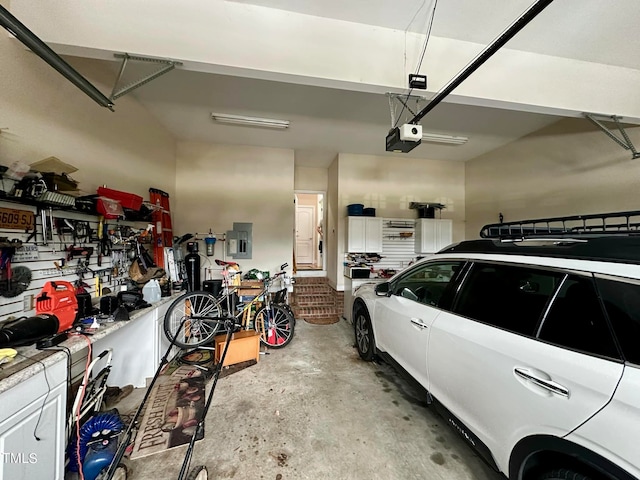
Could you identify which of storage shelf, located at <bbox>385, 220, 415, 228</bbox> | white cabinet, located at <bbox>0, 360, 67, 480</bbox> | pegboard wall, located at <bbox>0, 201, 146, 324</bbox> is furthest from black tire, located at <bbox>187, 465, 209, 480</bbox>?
storage shelf, located at <bbox>385, 220, 415, 228</bbox>

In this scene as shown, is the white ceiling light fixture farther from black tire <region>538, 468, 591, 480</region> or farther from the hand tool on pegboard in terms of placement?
black tire <region>538, 468, 591, 480</region>

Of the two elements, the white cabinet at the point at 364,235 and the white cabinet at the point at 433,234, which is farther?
the white cabinet at the point at 433,234

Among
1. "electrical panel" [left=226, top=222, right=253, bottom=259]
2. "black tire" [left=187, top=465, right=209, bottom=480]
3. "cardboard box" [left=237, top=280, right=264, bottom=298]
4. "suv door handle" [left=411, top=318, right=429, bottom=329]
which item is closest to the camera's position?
"black tire" [left=187, top=465, right=209, bottom=480]

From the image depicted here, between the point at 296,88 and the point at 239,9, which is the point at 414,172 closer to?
the point at 296,88

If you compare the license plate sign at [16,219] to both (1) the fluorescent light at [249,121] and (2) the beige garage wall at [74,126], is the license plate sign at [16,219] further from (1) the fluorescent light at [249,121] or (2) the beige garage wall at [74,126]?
(1) the fluorescent light at [249,121]

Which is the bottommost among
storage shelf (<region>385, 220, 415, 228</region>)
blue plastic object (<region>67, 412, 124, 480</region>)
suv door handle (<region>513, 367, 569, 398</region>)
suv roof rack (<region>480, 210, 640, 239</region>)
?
blue plastic object (<region>67, 412, 124, 480</region>)

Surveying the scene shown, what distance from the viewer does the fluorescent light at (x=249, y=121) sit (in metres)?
3.64

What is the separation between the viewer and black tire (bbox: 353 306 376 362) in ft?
9.74

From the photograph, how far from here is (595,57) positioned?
97.3 inches

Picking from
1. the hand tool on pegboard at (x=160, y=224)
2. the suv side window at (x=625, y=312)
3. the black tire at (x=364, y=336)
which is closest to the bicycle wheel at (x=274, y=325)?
the black tire at (x=364, y=336)

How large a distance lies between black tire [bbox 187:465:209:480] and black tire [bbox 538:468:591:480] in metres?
1.91

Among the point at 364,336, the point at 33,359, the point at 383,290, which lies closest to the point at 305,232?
the point at 364,336

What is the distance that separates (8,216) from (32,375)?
1.21 metres

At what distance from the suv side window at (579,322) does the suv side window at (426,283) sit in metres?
0.75
